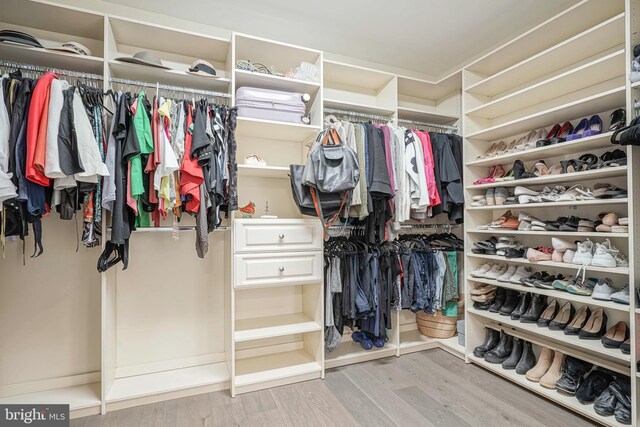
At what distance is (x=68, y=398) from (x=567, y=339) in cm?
303

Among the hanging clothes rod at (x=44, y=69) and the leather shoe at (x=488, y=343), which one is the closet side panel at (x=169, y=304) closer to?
the hanging clothes rod at (x=44, y=69)

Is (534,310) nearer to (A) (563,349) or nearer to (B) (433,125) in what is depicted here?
(A) (563,349)

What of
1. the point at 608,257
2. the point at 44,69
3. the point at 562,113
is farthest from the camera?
the point at 562,113

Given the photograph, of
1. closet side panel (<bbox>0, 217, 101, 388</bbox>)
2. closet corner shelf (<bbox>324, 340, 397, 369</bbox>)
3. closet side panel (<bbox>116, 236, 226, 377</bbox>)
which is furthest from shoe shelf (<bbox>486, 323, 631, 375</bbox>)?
closet side panel (<bbox>0, 217, 101, 388</bbox>)

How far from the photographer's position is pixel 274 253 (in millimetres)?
2129

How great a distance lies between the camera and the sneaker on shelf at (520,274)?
2210mm

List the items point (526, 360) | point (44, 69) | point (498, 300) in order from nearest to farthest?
1. point (44, 69)
2. point (526, 360)
3. point (498, 300)

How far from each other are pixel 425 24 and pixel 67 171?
264cm

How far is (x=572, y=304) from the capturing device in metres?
2.11

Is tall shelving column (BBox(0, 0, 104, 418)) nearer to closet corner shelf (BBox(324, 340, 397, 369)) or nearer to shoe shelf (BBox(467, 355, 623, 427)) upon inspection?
closet corner shelf (BBox(324, 340, 397, 369))

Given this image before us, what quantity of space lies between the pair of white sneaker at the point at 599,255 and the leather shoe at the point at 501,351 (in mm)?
833

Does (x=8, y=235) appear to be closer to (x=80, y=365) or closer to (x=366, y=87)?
(x=80, y=365)

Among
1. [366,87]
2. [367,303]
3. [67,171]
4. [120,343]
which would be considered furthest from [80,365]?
[366,87]

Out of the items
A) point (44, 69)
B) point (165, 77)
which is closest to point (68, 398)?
point (44, 69)
